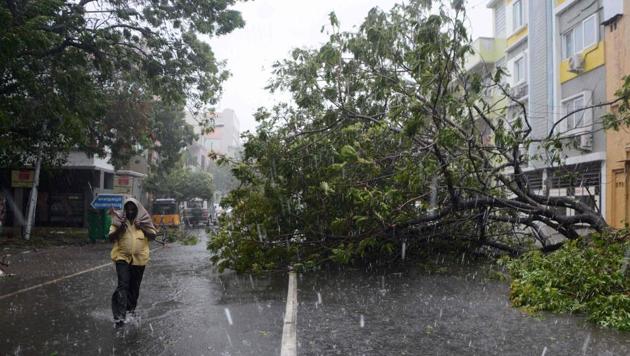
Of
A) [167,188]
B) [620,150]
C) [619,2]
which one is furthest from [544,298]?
[167,188]

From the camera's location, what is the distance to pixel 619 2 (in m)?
18.1

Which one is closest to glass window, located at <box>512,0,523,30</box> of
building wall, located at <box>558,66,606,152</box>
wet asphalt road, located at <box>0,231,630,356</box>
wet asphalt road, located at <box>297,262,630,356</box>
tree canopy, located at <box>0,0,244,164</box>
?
building wall, located at <box>558,66,606,152</box>

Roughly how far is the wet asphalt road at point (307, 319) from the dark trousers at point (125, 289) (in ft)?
0.75

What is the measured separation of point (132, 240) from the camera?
281 inches

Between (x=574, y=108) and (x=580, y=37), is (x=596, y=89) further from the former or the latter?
(x=580, y=37)

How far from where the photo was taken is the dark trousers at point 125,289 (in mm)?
6738

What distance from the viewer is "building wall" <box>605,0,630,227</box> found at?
18.0 metres

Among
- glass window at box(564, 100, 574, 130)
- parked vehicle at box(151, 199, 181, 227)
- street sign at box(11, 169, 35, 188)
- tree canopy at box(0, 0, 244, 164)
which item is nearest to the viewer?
tree canopy at box(0, 0, 244, 164)

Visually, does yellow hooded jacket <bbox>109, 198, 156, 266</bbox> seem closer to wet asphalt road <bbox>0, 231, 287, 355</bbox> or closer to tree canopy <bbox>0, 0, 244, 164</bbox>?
wet asphalt road <bbox>0, 231, 287, 355</bbox>

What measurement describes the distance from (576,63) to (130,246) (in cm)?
1879

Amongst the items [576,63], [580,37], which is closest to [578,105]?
[576,63]

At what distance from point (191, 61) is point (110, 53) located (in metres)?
2.21

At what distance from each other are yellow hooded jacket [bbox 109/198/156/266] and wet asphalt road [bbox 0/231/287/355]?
2.59 feet

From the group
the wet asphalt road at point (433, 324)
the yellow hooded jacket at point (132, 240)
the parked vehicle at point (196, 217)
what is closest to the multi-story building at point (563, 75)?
the wet asphalt road at point (433, 324)
